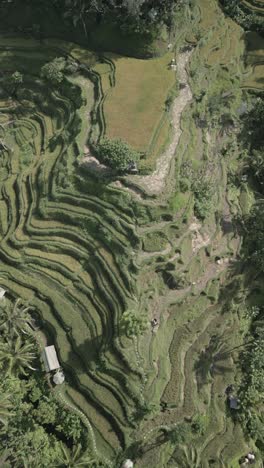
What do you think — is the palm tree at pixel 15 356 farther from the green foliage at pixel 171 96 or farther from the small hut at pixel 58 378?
the green foliage at pixel 171 96

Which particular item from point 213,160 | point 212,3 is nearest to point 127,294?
point 213,160

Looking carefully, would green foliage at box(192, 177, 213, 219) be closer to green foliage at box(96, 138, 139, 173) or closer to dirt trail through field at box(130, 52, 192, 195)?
dirt trail through field at box(130, 52, 192, 195)

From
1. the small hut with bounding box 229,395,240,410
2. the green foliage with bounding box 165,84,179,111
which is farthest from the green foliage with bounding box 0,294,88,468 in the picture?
the green foliage with bounding box 165,84,179,111

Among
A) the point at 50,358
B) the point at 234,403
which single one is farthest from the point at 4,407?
the point at 234,403

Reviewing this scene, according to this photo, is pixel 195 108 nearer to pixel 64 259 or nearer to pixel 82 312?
pixel 64 259

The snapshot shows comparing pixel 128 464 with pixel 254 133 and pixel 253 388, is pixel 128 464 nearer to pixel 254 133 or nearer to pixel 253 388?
pixel 253 388

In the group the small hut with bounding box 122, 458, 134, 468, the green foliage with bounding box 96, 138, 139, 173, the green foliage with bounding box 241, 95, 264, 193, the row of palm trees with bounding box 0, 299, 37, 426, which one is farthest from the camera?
the green foliage with bounding box 241, 95, 264, 193
